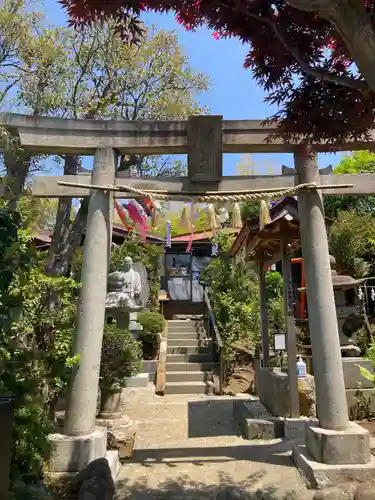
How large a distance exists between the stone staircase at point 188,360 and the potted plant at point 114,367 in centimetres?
415

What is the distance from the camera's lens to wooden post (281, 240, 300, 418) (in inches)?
255

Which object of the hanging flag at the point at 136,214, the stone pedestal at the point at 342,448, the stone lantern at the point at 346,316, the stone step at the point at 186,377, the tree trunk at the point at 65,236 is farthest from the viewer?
the stone step at the point at 186,377

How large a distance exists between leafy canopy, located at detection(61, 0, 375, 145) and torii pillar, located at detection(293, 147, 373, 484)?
1.80 meters

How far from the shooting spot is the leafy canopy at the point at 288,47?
3182 mm

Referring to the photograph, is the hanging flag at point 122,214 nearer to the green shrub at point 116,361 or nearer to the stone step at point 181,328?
the green shrub at point 116,361

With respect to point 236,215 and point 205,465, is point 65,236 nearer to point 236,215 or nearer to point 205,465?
point 236,215

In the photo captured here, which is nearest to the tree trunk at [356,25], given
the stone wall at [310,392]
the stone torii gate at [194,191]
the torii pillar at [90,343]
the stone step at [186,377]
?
the stone torii gate at [194,191]

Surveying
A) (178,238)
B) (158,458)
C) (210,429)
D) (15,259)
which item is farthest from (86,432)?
(178,238)

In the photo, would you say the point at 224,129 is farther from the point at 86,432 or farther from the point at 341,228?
the point at 341,228

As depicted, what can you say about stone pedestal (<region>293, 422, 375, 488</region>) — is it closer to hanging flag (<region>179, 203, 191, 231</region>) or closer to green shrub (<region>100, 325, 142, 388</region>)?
green shrub (<region>100, 325, 142, 388</region>)

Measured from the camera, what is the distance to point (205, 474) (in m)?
4.89

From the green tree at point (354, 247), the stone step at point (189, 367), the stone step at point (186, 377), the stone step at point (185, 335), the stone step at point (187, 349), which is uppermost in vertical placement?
the green tree at point (354, 247)

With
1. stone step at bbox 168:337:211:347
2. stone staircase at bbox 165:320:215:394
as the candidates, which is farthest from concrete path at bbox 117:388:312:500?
stone step at bbox 168:337:211:347

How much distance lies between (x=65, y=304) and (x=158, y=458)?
256cm
